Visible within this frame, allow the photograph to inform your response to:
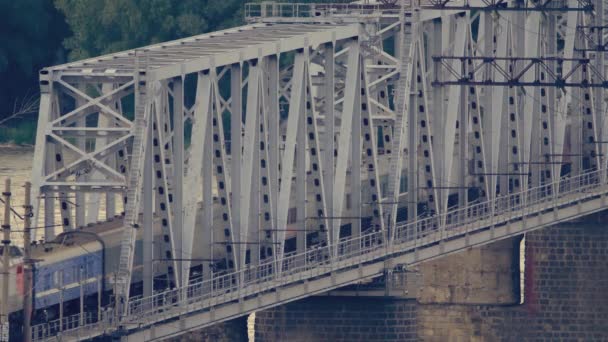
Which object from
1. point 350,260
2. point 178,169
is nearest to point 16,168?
point 350,260

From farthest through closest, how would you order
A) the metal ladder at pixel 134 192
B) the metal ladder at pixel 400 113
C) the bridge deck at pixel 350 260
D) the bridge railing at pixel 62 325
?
the metal ladder at pixel 400 113
the bridge deck at pixel 350 260
the metal ladder at pixel 134 192
the bridge railing at pixel 62 325

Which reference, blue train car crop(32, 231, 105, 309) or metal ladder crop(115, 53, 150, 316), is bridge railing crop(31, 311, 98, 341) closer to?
blue train car crop(32, 231, 105, 309)

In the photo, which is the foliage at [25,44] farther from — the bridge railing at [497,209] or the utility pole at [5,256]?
the utility pole at [5,256]

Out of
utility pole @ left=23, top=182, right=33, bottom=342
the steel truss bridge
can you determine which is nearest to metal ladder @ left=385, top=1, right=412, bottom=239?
the steel truss bridge

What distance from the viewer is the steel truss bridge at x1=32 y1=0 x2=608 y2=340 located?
12031 cm

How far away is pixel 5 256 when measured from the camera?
108688 millimetres

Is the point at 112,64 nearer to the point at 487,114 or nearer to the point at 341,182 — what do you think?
the point at 341,182

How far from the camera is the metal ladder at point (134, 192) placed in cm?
11781

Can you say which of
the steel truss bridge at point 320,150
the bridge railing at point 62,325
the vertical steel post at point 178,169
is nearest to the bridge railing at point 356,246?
the steel truss bridge at point 320,150

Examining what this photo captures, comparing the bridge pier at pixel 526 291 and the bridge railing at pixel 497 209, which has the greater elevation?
the bridge railing at pixel 497 209

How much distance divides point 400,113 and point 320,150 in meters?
3.66

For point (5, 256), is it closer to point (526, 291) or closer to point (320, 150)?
point (320, 150)

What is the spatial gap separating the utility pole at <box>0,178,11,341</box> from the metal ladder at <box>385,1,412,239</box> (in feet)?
82.2

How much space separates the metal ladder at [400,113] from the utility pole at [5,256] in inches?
986
